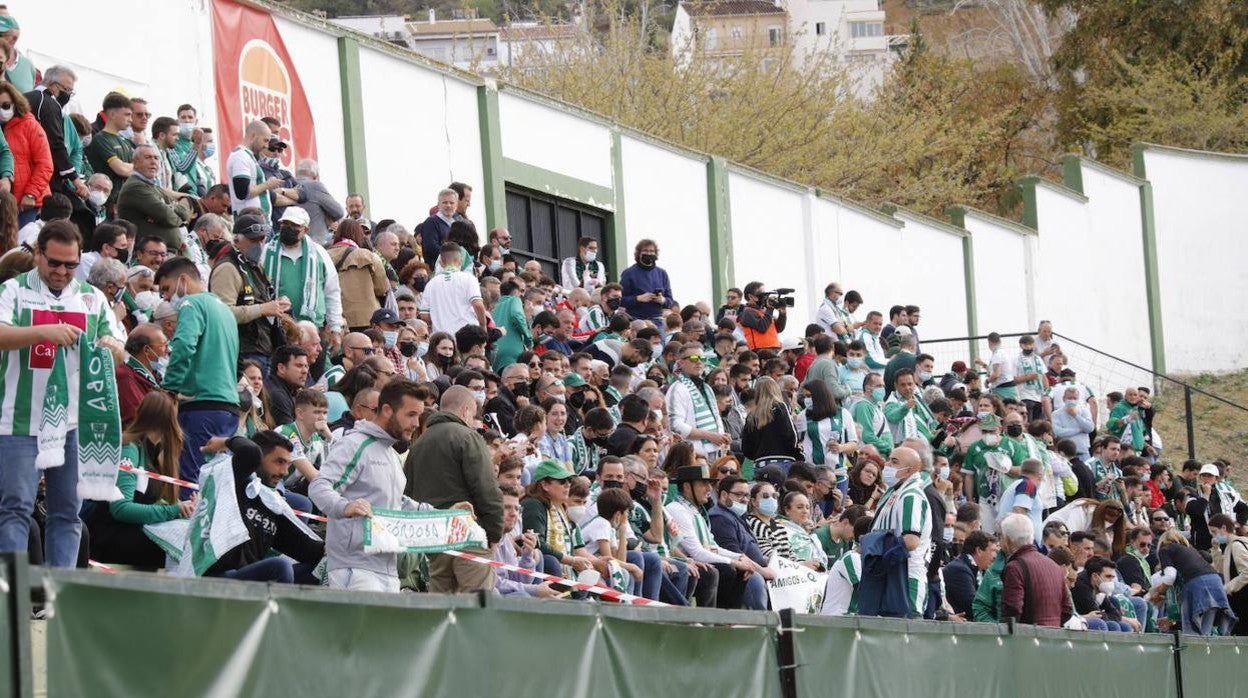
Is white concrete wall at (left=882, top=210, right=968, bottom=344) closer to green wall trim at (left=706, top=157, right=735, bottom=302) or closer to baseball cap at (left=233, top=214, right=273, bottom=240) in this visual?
green wall trim at (left=706, top=157, right=735, bottom=302)

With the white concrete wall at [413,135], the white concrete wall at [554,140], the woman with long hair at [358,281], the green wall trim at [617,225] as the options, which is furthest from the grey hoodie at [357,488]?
the green wall trim at [617,225]

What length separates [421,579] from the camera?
1089cm

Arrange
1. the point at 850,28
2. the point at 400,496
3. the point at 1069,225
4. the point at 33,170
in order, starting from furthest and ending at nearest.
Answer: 1. the point at 850,28
2. the point at 1069,225
3. the point at 33,170
4. the point at 400,496

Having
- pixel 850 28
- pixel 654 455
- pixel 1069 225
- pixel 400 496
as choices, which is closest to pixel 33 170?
pixel 654 455

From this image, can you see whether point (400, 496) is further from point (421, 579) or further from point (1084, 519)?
point (1084, 519)

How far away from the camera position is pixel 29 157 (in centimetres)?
1405

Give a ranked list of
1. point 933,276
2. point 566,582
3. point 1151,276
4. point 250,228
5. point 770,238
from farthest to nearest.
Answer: point 1151,276
point 933,276
point 770,238
point 250,228
point 566,582

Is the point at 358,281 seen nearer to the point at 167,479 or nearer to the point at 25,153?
the point at 25,153

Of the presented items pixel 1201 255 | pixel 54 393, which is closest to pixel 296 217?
pixel 54 393

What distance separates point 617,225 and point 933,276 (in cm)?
926

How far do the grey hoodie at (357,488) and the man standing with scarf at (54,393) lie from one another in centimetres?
94

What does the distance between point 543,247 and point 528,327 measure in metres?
8.11

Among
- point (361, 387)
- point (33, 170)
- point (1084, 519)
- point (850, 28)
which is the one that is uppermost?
point (850, 28)

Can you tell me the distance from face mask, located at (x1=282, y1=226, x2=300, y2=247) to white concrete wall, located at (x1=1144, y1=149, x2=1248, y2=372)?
3091cm
